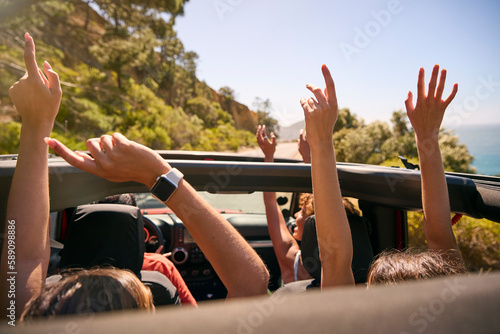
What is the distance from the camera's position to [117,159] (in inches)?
44.5

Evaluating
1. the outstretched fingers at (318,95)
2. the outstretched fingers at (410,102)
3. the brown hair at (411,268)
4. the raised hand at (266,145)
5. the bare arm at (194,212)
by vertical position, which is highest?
the outstretched fingers at (410,102)

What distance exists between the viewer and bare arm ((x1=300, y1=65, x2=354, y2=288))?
51.7 inches

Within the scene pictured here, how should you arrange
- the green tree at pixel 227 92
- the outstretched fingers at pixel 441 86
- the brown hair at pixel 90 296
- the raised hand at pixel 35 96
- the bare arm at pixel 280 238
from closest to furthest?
Result: the brown hair at pixel 90 296 → the raised hand at pixel 35 96 → the outstretched fingers at pixel 441 86 → the bare arm at pixel 280 238 → the green tree at pixel 227 92

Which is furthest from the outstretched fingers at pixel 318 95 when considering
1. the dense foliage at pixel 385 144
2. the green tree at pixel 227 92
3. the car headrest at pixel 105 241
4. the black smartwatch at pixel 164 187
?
the green tree at pixel 227 92

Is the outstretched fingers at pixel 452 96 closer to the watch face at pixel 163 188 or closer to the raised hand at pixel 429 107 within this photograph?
the raised hand at pixel 429 107

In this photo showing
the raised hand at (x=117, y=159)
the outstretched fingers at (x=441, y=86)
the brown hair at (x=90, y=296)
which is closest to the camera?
the brown hair at (x=90, y=296)

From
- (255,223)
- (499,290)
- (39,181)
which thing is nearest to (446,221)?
(499,290)

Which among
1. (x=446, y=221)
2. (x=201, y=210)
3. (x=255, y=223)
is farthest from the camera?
(x=255, y=223)

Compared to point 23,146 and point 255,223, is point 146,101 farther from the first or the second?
point 23,146

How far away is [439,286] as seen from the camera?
1.43 ft

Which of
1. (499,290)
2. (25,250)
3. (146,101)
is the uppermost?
(146,101)

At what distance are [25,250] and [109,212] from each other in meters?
0.72

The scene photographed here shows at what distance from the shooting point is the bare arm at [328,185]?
1312 millimetres

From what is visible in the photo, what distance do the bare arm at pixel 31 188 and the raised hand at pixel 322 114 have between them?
1.03 m
